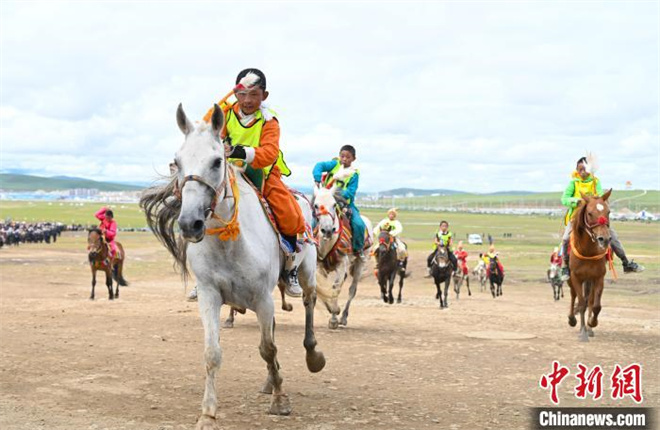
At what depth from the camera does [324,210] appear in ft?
45.3

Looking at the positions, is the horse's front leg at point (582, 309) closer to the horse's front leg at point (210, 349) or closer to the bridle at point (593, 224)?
the bridle at point (593, 224)

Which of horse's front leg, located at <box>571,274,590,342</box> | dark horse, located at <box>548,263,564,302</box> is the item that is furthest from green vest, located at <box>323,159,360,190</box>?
dark horse, located at <box>548,263,564,302</box>

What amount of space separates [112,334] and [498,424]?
333 inches

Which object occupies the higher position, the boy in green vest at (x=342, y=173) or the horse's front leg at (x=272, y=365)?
the boy in green vest at (x=342, y=173)

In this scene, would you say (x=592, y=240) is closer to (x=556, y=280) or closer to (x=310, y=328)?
(x=310, y=328)

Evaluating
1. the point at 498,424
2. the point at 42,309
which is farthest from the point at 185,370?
the point at 42,309

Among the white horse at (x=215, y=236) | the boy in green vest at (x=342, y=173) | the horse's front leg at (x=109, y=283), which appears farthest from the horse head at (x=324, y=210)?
the horse's front leg at (x=109, y=283)

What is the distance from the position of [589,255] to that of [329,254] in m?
5.20

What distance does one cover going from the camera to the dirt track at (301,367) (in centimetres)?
796

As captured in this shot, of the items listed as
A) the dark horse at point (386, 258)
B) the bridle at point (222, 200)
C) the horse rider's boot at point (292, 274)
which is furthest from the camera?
the dark horse at point (386, 258)

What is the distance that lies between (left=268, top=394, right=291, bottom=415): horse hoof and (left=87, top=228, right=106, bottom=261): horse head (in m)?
16.6

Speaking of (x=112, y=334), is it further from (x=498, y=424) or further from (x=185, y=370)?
(x=498, y=424)

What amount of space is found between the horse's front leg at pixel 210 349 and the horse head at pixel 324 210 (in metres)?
6.40

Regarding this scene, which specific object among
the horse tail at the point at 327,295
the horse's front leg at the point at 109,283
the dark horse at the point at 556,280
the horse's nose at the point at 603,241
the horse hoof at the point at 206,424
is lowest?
the dark horse at the point at 556,280
